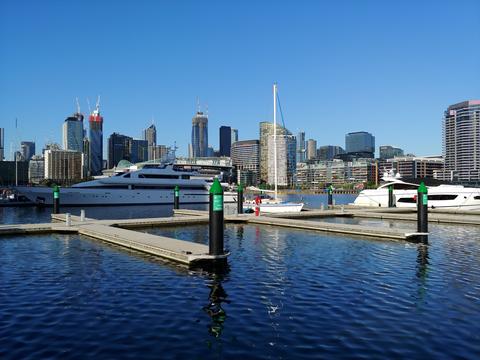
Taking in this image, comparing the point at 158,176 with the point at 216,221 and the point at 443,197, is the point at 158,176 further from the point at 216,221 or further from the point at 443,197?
the point at 216,221

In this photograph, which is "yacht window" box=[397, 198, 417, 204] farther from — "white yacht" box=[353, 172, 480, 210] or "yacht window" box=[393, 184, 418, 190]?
"yacht window" box=[393, 184, 418, 190]

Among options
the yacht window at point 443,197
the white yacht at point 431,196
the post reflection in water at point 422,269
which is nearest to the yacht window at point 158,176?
the white yacht at point 431,196

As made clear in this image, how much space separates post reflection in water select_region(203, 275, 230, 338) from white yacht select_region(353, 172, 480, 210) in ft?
139

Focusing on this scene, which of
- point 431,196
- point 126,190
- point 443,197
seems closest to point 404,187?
point 431,196

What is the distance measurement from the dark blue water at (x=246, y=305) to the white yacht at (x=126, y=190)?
55867mm

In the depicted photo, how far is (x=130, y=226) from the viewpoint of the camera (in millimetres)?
30906

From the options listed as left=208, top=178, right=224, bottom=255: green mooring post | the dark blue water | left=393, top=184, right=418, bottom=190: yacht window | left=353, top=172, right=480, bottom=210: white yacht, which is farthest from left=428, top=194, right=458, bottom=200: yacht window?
left=208, top=178, right=224, bottom=255: green mooring post

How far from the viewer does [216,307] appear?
11266 millimetres

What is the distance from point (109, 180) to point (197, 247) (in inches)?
2353

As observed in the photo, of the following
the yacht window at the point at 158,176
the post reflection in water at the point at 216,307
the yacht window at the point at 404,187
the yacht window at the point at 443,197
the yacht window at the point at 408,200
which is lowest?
the post reflection in water at the point at 216,307

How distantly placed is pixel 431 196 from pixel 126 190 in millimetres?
48560

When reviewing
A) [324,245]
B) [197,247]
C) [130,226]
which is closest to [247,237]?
[324,245]

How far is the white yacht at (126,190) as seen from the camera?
73.3 m

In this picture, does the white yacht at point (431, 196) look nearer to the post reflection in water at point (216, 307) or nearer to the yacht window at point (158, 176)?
the yacht window at point (158, 176)
